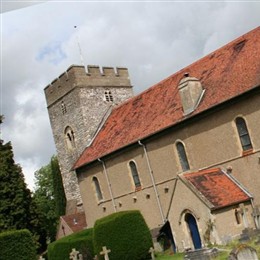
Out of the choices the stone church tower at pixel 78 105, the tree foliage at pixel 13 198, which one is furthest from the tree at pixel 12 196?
the stone church tower at pixel 78 105

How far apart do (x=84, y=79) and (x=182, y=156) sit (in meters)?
15.0

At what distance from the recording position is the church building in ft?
74.6

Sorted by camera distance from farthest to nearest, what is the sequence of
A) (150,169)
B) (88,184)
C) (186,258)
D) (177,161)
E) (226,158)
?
1. (88,184)
2. (150,169)
3. (177,161)
4. (226,158)
5. (186,258)

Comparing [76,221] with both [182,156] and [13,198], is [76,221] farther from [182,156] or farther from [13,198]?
[182,156]

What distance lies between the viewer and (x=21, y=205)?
38.1 m

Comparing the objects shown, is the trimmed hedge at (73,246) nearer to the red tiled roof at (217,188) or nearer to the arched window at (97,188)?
the arched window at (97,188)

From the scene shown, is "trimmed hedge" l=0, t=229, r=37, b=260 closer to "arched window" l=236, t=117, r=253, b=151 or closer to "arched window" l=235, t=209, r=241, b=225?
"arched window" l=235, t=209, r=241, b=225

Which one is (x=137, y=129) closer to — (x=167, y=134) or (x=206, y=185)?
(x=167, y=134)

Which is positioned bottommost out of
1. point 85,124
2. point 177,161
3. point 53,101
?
point 177,161

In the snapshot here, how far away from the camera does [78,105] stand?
3841cm

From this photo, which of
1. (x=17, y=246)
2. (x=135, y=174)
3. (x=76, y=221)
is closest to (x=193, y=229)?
(x=135, y=174)

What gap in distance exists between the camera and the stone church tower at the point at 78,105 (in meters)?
38.1

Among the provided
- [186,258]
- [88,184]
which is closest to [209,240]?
[186,258]

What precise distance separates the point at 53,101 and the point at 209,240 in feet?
76.1
